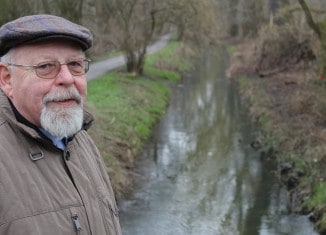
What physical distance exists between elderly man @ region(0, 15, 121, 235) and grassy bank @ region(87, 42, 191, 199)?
349 inches

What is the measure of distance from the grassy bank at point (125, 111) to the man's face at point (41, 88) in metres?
Answer: 8.92

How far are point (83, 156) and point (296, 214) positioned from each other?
890 centimetres

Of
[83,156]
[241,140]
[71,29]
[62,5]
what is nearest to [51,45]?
[71,29]

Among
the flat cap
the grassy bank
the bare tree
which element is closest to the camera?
the flat cap

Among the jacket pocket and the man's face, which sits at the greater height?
the man's face

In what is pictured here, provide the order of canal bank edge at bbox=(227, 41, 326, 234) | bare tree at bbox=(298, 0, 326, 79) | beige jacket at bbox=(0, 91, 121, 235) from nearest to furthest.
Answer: beige jacket at bbox=(0, 91, 121, 235)
canal bank edge at bbox=(227, 41, 326, 234)
bare tree at bbox=(298, 0, 326, 79)

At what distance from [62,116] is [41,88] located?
0.16 meters

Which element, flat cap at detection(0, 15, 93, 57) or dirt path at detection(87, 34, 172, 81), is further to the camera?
dirt path at detection(87, 34, 172, 81)

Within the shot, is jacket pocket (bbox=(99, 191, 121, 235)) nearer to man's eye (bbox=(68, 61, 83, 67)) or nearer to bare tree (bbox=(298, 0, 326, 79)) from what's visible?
man's eye (bbox=(68, 61, 83, 67))

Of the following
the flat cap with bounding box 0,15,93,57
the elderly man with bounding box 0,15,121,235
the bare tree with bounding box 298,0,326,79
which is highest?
the bare tree with bounding box 298,0,326,79

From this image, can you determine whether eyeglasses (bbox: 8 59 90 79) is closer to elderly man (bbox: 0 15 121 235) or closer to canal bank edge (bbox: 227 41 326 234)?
elderly man (bbox: 0 15 121 235)

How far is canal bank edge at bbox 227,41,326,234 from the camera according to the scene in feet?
37.0

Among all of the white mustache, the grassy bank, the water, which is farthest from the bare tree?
the white mustache

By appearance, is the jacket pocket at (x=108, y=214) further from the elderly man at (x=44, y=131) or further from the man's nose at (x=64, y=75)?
the man's nose at (x=64, y=75)
